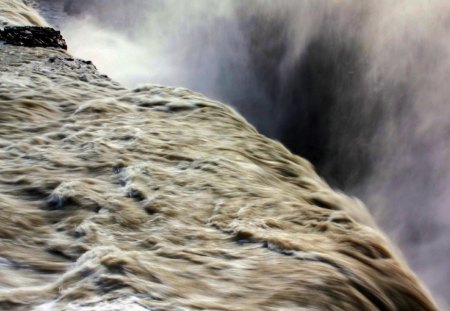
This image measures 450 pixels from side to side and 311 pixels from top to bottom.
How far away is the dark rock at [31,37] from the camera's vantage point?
257 inches

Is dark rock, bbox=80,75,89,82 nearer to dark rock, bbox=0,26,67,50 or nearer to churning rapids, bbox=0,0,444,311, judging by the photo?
churning rapids, bbox=0,0,444,311

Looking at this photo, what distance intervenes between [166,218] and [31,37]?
154 inches

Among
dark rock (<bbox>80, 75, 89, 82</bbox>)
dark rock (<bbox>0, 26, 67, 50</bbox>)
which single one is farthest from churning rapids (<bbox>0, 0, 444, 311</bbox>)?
dark rock (<bbox>0, 26, 67, 50</bbox>)

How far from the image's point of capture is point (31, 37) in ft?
21.9

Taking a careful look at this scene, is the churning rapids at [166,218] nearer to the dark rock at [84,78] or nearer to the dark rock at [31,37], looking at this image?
the dark rock at [84,78]

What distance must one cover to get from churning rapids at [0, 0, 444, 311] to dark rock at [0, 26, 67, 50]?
105 centimetres

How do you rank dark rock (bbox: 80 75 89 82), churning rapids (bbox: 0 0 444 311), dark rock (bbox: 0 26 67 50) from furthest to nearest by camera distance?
dark rock (bbox: 0 26 67 50) → dark rock (bbox: 80 75 89 82) → churning rapids (bbox: 0 0 444 311)

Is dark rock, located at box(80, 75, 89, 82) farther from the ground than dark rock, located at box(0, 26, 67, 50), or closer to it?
closer to it

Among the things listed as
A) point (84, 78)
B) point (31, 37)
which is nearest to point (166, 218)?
point (84, 78)

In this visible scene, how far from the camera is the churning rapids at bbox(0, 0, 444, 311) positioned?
115 inches

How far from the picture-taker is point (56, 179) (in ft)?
13.2

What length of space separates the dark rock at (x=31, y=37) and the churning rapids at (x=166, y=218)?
3.46 ft

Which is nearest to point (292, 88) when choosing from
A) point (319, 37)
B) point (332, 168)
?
point (319, 37)

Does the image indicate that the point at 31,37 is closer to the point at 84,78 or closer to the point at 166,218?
the point at 84,78
